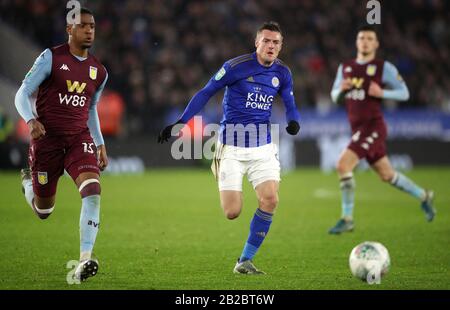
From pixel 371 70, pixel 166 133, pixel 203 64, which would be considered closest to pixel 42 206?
pixel 166 133

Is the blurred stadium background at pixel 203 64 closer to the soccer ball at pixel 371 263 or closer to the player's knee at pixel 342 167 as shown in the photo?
the player's knee at pixel 342 167

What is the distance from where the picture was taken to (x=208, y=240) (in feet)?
36.2

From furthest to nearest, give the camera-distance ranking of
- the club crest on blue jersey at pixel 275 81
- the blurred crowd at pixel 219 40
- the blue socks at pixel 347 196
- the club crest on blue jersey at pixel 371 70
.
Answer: the blurred crowd at pixel 219 40 < the club crest on blue jersey at pixel 371 70 < the blue socks at pixel 347 196 < the club crest on blue jersey at pixel 275 81

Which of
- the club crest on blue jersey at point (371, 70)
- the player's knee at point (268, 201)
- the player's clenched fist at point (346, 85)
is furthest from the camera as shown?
the club crest on blue jersey at point (371, 70)

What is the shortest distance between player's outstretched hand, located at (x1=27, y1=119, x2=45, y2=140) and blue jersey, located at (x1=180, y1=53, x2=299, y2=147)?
153 cm

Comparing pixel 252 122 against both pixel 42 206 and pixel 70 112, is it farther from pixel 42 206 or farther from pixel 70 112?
pixel 42 206

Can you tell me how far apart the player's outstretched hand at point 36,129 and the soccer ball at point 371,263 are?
2.98 m

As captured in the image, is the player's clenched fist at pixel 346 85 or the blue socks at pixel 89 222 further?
the player's clenched fist at pixel 346 85

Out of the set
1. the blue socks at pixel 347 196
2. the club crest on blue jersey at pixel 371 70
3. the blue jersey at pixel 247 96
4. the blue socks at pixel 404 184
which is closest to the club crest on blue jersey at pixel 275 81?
the blue jersey at pixel 247 96

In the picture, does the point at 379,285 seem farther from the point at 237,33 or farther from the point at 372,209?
the point at 237,33

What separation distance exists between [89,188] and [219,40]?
61.5 feet

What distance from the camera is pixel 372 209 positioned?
49.2 ft

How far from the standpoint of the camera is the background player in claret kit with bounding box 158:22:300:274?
8539mm

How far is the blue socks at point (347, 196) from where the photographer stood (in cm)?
1205
